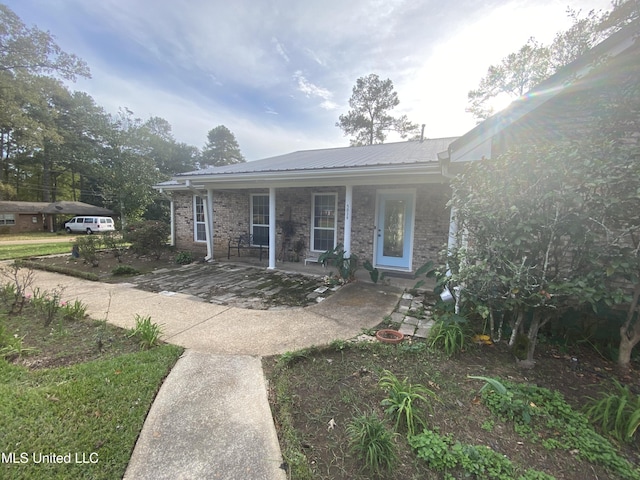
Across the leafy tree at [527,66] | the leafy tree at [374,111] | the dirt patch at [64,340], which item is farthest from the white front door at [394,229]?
the leafy tree at [374,111]

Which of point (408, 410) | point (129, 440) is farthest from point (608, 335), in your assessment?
point (129, 440)

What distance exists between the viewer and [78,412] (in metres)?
2.05

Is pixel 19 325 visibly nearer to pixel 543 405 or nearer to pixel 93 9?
pixel 543 405

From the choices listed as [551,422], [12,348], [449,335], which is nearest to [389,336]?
[449,335]

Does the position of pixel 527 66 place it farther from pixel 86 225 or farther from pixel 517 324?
pixel 86 225

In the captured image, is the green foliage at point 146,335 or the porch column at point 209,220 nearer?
the green foliage at point 146,335

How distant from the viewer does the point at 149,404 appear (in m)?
2.19

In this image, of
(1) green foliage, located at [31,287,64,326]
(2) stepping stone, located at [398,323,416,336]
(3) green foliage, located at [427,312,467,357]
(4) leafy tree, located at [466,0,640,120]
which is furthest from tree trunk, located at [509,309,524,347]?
(4) leafy tree, located at [466,0,640,120]

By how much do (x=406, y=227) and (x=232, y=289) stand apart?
444 cm

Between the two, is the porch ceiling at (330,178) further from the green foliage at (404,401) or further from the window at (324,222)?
the green foliage at (404,401)

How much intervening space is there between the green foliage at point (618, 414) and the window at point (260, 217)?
8.10 m

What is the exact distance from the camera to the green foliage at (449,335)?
9.88ft

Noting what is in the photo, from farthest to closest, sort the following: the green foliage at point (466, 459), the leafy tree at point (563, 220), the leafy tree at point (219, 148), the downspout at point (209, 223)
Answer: the leafy tree at point (219, 148)
the downspout at point (209, 223)
the leafy tree at point (563, 220)
the green foliage at point (466, 459)

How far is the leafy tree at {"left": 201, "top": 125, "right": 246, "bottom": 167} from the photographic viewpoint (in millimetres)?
35625
